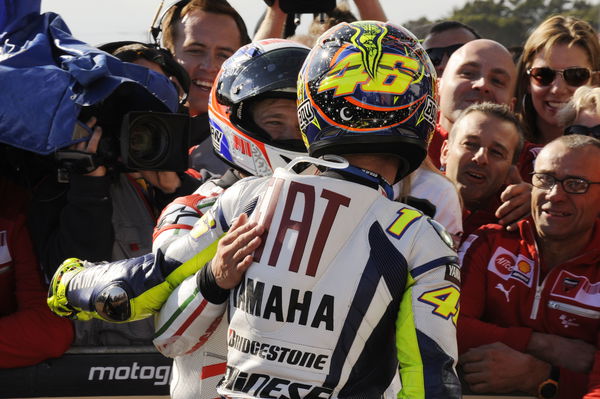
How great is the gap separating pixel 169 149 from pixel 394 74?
141 cm

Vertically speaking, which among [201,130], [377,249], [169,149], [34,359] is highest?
[377,249]

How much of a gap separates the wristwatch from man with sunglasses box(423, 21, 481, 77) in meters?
2.53

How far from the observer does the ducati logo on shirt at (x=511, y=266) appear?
3.86 meters

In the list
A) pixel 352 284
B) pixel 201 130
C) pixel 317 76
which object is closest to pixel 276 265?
pixel 352 284

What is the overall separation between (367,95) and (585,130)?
2.20 meters

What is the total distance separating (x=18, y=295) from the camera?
148 inches

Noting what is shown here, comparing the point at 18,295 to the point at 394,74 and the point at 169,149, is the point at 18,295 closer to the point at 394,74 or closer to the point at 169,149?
the point at 169,149

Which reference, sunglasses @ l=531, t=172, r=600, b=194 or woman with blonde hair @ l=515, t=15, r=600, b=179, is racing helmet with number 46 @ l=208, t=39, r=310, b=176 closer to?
sunglasses @ l=531, t=172, r=600, b=194

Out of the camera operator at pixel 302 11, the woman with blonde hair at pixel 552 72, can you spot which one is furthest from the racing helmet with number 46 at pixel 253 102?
the woman with blonde hair at pixel 552 72

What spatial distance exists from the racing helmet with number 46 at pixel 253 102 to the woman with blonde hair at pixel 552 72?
221 centimetres

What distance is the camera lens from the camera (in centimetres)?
358

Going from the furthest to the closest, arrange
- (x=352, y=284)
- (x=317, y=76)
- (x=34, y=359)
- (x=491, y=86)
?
1. (x=491, y=86)
2. (x=34, y=359)
3. (x=317, y=76)
4. (x=352, y=284)

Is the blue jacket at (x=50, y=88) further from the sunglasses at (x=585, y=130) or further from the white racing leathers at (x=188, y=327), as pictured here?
the sunglasses at (x=585, y=130)

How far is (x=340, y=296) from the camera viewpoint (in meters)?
2.30
